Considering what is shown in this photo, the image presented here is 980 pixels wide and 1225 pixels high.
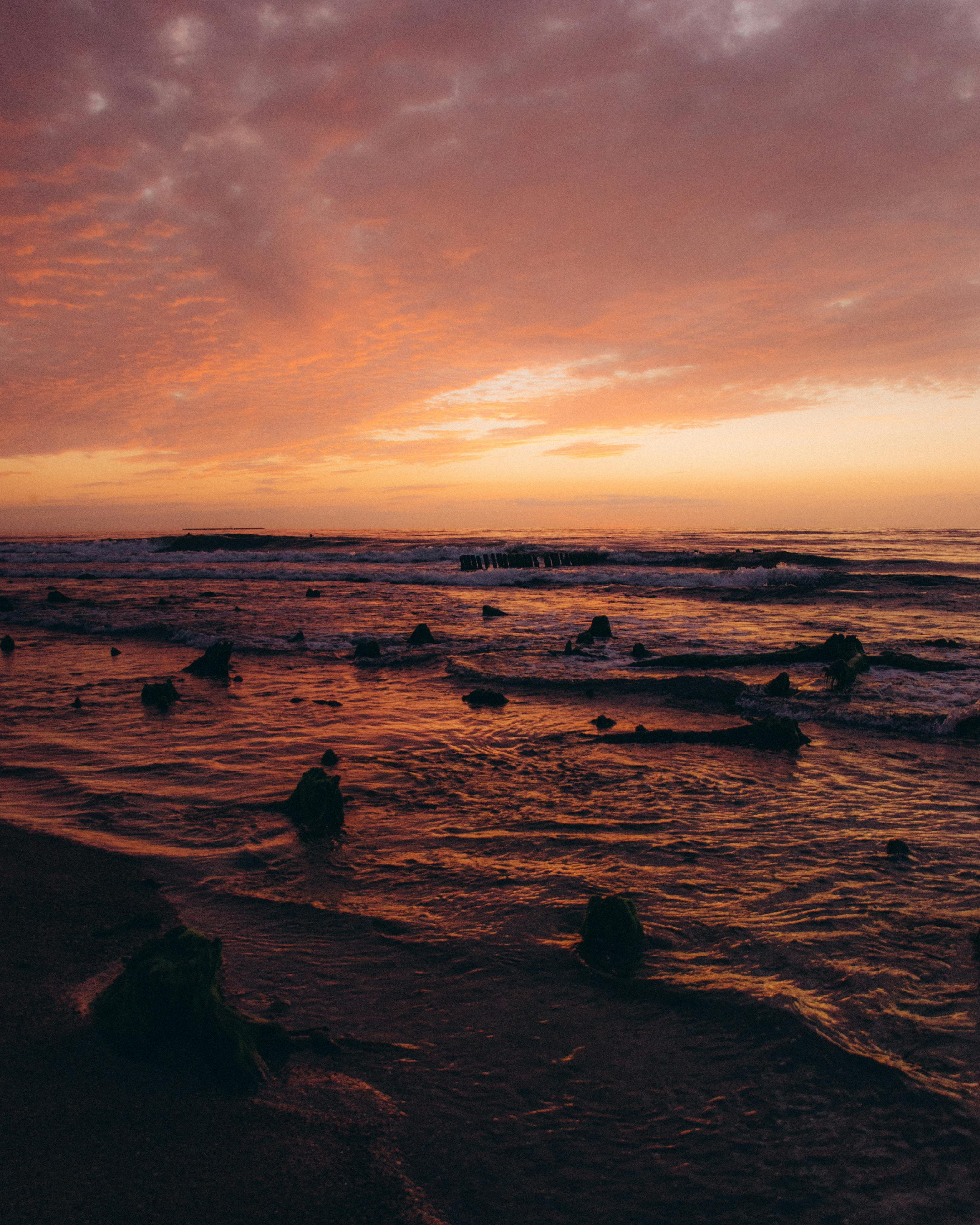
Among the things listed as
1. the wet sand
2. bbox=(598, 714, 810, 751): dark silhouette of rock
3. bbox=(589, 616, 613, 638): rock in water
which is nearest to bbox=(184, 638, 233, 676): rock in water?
bbox=(598, 714, 810, 751): dark silhouette of rock

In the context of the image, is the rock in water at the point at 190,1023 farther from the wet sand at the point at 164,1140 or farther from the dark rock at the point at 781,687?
the dark rock at the point at 781,687

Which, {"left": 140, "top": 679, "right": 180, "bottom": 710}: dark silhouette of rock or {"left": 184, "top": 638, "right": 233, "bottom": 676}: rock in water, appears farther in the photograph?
{"left": 184, "top": 638, "right": 233, "bottom": 676}: rock in water

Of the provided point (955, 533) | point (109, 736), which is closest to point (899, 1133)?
point (109, 736)

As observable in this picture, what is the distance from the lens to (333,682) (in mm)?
9383

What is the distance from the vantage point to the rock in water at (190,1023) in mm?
2400

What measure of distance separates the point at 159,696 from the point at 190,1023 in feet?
19.6

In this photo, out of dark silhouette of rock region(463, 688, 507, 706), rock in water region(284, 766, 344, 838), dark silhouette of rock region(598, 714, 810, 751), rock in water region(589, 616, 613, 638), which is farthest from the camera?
rock in water region(589, 616, 613, 638)

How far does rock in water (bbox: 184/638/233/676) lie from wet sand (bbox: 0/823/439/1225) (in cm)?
702

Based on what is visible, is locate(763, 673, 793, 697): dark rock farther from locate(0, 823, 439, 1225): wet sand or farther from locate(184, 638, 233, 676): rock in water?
locate(184, 638, 233, 676): rock in water

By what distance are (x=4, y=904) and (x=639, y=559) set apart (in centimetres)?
3185

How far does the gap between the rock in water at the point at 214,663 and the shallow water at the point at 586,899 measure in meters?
0.36

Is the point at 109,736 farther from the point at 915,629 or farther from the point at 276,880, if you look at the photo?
the point at 915,629

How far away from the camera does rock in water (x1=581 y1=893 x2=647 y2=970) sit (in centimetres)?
310

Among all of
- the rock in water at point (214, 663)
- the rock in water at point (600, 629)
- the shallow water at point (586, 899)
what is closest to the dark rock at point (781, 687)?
the shallow water at point (586, 899)
